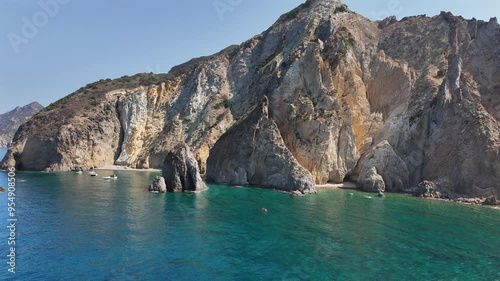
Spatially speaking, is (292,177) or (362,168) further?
(362,168)

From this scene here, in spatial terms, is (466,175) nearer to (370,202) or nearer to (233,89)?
(370,202)

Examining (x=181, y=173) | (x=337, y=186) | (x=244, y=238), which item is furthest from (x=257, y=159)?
(x=244, y=238)

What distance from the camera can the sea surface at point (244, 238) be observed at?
84.7 feet

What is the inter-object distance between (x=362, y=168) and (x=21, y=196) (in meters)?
55.4

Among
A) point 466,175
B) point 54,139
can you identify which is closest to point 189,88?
point 54,139

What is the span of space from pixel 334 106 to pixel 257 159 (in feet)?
61.4

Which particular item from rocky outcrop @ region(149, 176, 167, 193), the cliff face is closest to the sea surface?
rocky outcrop @ region(149, 176, 167, 193)

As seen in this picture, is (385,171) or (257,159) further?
(257,159)

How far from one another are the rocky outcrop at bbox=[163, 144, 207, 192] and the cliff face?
2061 cm

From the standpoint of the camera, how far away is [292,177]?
6253cm

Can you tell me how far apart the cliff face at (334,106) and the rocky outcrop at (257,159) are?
6.25 meters

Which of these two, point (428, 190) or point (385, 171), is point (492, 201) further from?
point (385, 171)

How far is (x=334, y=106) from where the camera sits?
2862 inches

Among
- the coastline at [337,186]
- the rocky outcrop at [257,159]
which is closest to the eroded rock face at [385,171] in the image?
the coastline at [337,186]
